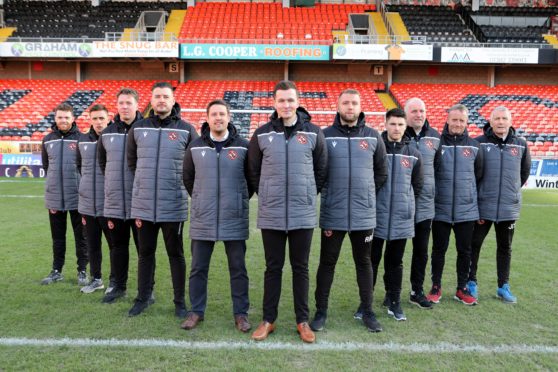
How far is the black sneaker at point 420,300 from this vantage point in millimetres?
4395

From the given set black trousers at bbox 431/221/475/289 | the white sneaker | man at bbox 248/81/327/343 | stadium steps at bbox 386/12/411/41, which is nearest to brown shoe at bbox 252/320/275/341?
man at bbox 248/81/327/343

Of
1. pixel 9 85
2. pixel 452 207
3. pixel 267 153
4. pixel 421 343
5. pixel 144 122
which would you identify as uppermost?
pixel 9 85

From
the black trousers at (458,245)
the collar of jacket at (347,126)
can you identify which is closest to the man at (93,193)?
the collar of jacket at (347,126)

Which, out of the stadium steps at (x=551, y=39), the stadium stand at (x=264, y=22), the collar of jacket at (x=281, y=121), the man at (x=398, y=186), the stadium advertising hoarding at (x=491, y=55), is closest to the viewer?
the collar of jacket at (x=281, y=121)

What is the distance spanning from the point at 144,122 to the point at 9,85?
24.2m

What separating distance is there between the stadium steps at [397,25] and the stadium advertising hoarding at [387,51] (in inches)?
79.4

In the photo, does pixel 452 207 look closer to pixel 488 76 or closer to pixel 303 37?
pixel 303 37

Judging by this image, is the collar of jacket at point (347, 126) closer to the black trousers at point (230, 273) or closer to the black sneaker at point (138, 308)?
the black trousers at point (230, 273)

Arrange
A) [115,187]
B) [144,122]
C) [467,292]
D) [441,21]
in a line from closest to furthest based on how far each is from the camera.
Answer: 1. [144,122]
2. [115,187]
3. [467,292]
4. [441,21]

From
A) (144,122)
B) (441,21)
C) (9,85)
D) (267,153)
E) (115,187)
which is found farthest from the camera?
(441,21)

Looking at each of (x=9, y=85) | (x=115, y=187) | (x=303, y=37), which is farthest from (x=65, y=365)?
(x=9, y=85)

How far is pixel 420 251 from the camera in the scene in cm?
438

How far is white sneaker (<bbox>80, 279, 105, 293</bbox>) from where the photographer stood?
4.66 meters

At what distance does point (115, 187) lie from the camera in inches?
168
